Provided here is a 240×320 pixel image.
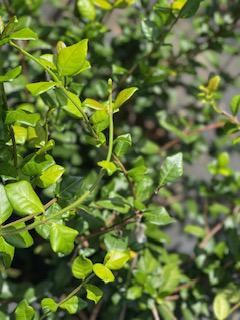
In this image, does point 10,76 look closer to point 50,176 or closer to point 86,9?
point 50,176

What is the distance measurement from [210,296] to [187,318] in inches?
4.2

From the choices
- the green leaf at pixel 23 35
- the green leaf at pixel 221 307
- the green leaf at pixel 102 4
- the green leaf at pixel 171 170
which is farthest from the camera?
the green leaf at pixel 221 307

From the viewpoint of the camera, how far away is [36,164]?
0.99 m

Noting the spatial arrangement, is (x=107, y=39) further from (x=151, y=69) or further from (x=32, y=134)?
(x=32, y=134)

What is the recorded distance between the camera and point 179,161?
114 centimetres

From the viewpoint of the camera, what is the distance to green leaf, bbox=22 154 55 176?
993 mm

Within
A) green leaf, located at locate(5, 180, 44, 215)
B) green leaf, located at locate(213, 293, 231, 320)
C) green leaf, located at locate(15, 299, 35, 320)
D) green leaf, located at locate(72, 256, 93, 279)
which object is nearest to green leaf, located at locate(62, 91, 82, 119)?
green leaf, located at locate(5, 180, 44, 215)

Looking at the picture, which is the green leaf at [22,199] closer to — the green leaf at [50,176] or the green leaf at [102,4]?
the green leaf at [50,176]

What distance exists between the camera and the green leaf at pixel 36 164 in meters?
0.99

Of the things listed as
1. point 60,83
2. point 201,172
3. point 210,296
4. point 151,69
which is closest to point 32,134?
point 60,83

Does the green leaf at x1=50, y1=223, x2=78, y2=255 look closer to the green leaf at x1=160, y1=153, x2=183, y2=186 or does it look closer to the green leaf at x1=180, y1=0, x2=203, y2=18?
the green leaf at x1=160, y1=153, x2=183, y2=186

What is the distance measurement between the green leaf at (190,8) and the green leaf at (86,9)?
30 cm

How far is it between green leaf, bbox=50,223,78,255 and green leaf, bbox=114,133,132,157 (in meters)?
0.20

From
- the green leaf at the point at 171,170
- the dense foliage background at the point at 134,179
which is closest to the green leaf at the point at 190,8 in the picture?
the dense foliage background at the point at 134,179
